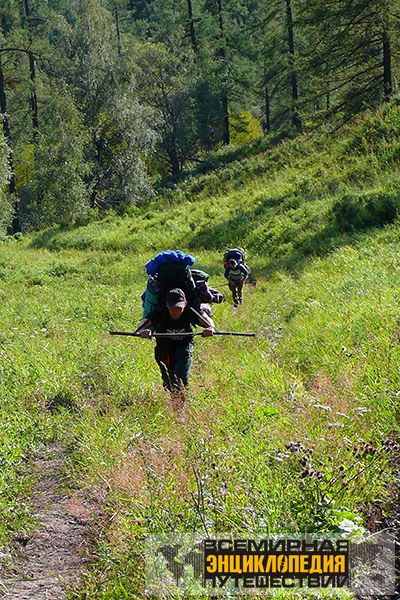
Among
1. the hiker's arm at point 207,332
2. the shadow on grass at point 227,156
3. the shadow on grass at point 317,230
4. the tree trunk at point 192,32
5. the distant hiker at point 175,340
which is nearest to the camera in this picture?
the hiker's arm at point 207,332

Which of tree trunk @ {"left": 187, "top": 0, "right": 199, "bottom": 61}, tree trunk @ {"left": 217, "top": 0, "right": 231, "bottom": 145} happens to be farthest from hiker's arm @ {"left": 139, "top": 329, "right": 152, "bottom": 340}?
tree trunk @ {"left": 187, "top": 0, "right": 199, "bottom": 61}

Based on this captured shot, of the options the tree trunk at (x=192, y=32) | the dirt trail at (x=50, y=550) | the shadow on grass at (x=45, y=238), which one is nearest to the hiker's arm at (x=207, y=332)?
the dirt trail at (x=50, y=550)

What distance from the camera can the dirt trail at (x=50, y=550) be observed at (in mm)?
3179

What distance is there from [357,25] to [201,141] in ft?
74.8

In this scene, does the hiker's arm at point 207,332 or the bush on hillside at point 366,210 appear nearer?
the hiker's arm at point 207,332

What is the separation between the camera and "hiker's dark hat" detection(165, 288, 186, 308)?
5.29 m

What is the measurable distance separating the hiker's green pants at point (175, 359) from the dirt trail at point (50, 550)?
65.1 inches

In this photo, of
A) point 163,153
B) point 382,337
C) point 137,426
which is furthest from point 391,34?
point 163,153

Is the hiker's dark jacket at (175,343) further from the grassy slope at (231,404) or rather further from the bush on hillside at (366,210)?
the bush on hillside at (366,210)

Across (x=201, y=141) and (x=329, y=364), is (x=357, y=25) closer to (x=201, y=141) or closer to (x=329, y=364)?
(x=329, y=364)

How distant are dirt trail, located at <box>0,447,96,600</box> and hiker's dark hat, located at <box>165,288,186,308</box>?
1.89 m

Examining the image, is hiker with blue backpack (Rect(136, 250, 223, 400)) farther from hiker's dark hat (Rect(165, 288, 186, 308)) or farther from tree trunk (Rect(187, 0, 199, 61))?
tree trunk (Rect(187, 0, 199, 61))

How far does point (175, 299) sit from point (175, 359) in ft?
2.43

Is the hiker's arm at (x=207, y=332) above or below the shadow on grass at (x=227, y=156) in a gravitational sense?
below
